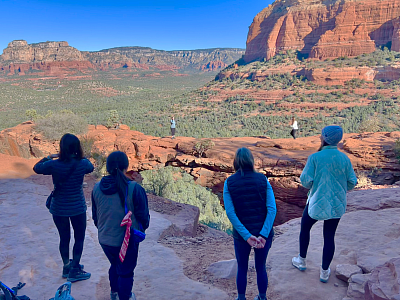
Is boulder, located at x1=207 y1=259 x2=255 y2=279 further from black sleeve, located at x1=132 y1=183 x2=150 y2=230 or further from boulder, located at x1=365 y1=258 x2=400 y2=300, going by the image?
black sleeve, located at x1=132 y1=183 x2=150 y2=230

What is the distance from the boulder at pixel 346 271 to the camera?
3.04 meters

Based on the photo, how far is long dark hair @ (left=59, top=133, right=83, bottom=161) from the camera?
2990 mm

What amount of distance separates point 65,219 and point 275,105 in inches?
1385

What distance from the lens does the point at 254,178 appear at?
8.17 ft

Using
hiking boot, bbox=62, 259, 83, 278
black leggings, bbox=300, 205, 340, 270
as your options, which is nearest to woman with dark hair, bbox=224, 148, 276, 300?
black leggings, bbox=300, 205, 340, 270

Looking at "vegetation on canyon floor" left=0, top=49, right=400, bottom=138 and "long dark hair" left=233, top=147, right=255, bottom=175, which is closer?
"long dark hair" left=233, top=147, right=255, bottom=175

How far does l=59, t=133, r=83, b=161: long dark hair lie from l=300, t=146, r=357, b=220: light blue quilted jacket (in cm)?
A: 244

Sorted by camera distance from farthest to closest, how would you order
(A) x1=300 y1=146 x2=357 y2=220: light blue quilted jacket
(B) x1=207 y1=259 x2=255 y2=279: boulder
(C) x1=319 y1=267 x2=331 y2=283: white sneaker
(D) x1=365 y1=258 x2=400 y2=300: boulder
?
(B) x1=207 y1=259 x2=255 y2=279: boulder → (C) x1=319 y1=267 x2=331 y2=283: white sneaker → (A) x1=300 y1=146 x2=357 y2=220: light blue quilted jacket → (D) x1=365 y1=258 x2=400 y2=300: boulder

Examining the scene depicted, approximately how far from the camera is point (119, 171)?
2.42 metres

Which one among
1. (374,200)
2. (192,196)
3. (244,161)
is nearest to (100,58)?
(192,196)

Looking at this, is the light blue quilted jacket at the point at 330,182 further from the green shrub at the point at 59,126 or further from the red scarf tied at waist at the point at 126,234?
the green shrub at the point at 59,126

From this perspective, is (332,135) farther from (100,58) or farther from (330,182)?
(100,58)

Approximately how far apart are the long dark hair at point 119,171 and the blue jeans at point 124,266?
0.42 metres

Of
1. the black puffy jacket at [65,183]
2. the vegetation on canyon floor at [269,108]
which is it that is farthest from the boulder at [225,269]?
the vegetation on canyon floor at [269,108]
